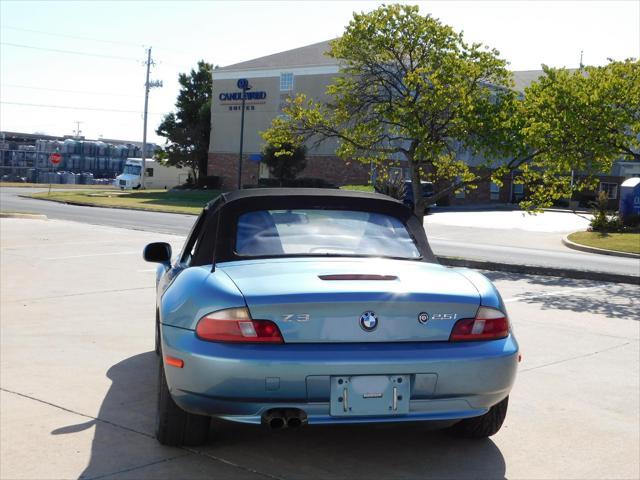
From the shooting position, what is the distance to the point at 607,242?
92.5ft

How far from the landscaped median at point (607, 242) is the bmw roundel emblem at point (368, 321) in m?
22.8

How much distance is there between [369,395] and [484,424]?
1.13m

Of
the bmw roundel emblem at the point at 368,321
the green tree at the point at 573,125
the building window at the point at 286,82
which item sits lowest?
the bmw roundel emblem at the point at 368,321

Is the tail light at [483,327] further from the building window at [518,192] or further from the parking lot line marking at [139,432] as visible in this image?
the building window at [518,192]

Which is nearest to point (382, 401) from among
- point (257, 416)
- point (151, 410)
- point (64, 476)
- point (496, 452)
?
point (257, 416)

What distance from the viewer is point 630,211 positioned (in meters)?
34.1

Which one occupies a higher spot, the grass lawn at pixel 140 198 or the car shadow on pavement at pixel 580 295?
the car shadow on pavement at pixel 580 295

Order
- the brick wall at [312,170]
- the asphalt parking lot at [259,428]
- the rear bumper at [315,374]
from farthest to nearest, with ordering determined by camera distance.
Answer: the brick wall at [312,170], the asphalt parking lot at [259,428], the rear bumper at [315,374]

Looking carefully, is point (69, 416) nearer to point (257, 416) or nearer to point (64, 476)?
point (64, 476)

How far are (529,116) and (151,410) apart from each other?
16.5 m

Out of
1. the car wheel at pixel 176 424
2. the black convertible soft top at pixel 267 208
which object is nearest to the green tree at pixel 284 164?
the black convertible soft top at pixel 267 208

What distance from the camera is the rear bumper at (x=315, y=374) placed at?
4.00 metres

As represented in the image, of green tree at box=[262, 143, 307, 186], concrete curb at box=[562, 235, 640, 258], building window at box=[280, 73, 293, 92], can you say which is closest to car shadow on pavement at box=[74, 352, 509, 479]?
concrete curb at box=[562, 235, 640, 258]

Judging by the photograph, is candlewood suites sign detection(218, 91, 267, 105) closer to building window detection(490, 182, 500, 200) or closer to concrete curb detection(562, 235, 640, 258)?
building window detection(490, 182, 500, 200)
